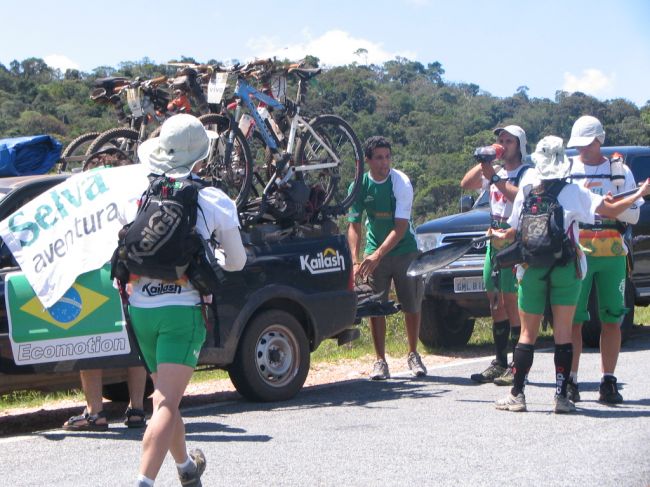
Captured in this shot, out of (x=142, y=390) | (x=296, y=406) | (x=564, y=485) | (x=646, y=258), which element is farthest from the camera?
(x=646, y=258)

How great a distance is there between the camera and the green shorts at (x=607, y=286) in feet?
26.3

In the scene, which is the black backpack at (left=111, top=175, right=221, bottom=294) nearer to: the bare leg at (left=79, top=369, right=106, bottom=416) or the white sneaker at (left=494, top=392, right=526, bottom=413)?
the bare leg at (left=79, top=369, right=106, bottom=416)

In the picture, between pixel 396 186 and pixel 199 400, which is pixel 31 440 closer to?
pixel 199 400

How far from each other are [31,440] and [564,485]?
358 centimetres

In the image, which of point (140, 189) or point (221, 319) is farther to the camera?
point (221, 319)

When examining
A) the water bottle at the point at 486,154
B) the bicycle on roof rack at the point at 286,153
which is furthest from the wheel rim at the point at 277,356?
the water bottle at the point at 486,154

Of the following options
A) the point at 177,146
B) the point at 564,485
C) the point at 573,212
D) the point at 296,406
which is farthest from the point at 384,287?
the point at 177,146

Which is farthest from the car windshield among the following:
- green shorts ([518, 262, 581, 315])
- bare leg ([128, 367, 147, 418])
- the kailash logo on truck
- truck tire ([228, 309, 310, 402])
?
green shorts ([518, 262, 581, 315])

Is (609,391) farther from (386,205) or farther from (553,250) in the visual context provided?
(386,205)

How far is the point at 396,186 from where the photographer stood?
9.74 metres

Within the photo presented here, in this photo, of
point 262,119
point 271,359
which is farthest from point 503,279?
point 262,119

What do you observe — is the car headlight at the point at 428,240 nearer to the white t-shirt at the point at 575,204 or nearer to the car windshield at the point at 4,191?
the white t-shirt at the point at 575,204

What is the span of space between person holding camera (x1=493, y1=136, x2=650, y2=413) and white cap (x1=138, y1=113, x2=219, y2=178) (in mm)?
3118

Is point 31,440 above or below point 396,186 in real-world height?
below
